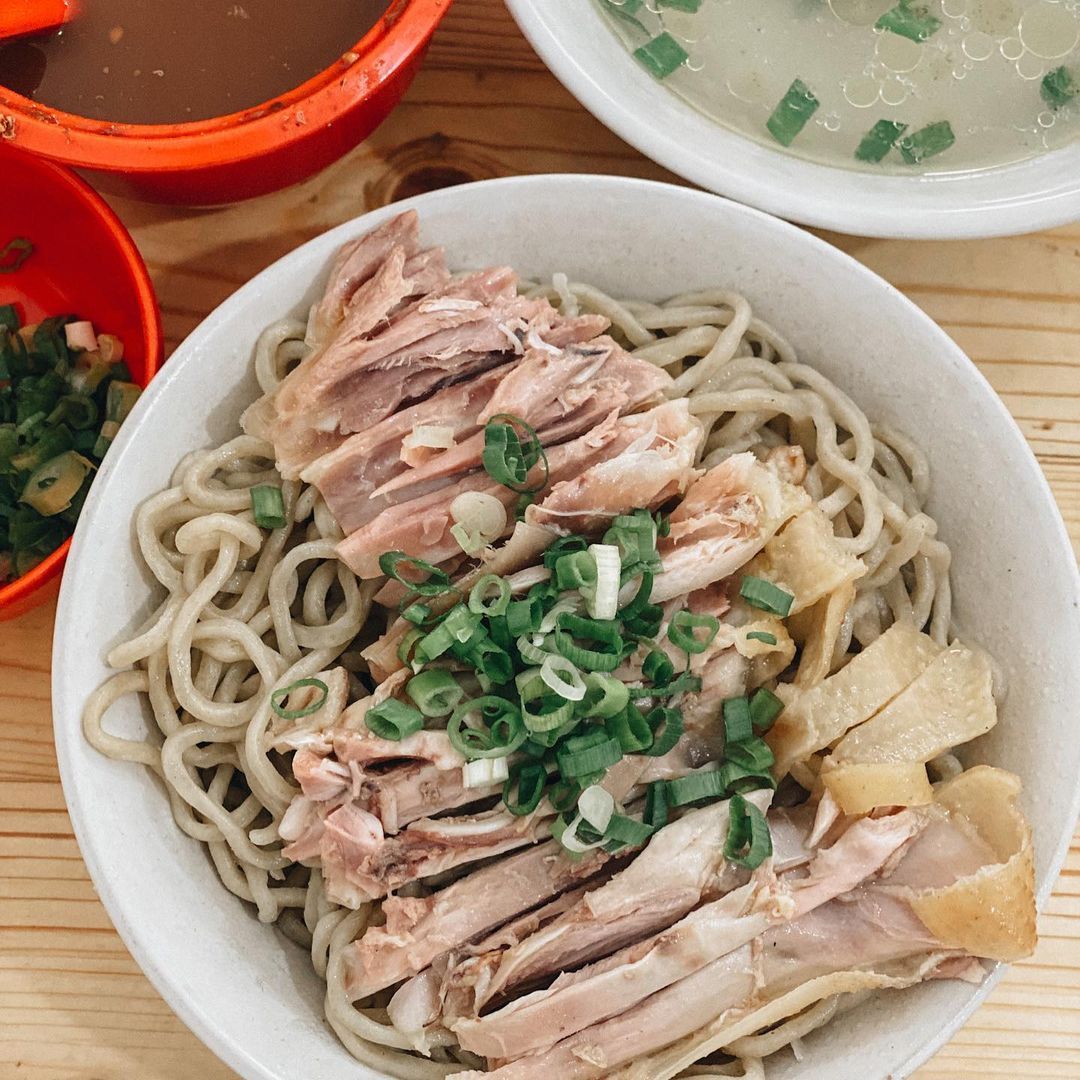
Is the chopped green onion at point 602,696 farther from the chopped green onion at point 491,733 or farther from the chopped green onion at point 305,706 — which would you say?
the chopped green onion at point 305,706

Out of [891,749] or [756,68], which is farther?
[756,68]

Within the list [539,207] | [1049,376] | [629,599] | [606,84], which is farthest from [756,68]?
[629,599]

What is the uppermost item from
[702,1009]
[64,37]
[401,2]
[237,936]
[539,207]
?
[401,2]

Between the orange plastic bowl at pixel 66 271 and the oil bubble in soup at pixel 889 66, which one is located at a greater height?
the oil bubble in soup at pixel 889 66

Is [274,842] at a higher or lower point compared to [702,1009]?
lower

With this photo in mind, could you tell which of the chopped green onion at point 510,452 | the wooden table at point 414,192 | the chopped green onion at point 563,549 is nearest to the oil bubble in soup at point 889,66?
the wooden table at point 414,192

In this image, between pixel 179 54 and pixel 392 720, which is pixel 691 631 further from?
pixel 179 54

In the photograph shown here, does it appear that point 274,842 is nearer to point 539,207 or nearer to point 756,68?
point 539,207
